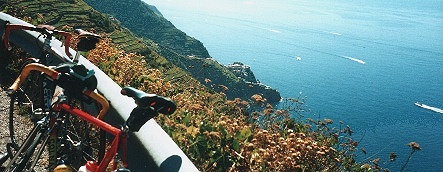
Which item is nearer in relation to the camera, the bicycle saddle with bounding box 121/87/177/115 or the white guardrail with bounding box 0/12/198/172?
the bicycle saddle with bounding box 121/87/177/115

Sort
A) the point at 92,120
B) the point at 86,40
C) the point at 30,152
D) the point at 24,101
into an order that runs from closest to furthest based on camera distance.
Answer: the point at 92,120
the point at 30,152
the point at 86,40
the point at 24,101

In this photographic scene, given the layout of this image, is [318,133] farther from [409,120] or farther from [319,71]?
[319,71]

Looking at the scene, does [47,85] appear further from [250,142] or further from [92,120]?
[250,142]

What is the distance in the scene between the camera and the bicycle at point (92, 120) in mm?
2520

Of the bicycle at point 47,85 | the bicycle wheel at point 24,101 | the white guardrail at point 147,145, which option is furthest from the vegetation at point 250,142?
the bicycle wheel at point 24,101

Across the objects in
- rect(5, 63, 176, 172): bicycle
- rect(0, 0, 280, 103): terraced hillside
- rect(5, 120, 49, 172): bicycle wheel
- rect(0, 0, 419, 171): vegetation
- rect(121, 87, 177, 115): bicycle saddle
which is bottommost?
rect(0, 0, 280, 103): terraced hillside

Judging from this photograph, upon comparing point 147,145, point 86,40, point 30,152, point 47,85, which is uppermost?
point 86,40

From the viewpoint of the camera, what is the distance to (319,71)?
18162cm

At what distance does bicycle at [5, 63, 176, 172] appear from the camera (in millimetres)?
2520

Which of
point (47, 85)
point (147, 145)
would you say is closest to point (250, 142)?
point (147, 145)

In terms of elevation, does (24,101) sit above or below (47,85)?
below

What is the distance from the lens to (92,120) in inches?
105

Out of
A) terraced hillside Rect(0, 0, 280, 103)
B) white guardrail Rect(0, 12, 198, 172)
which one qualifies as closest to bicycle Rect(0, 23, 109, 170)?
white guardrail Rect(0, 12, 198, 172)

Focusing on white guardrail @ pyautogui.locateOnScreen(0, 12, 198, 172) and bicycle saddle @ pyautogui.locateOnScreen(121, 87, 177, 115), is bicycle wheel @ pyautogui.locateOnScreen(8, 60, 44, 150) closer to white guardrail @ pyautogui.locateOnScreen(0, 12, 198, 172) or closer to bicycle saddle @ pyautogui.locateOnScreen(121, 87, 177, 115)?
white guardrail @ pyautogui.locateOnScreen(0, 12, 198, 172)
